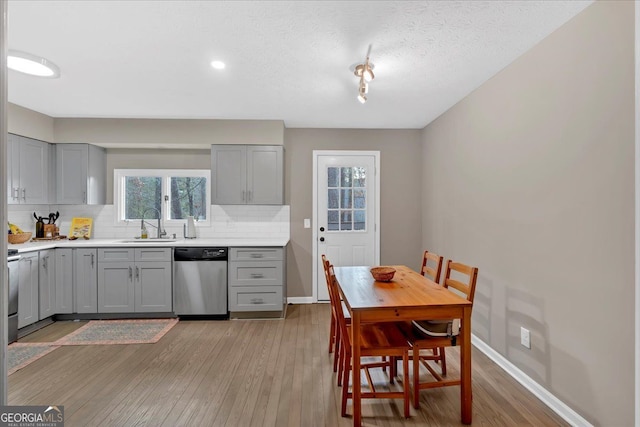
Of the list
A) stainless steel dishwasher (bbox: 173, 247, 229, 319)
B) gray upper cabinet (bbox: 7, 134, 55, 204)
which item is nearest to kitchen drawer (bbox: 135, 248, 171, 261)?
stainless steel dishwasher (bbox: 173, 247, 229, 319)

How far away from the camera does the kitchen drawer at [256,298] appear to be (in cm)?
365

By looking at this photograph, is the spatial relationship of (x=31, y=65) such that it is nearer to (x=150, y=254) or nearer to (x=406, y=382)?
(x=150, y=254)

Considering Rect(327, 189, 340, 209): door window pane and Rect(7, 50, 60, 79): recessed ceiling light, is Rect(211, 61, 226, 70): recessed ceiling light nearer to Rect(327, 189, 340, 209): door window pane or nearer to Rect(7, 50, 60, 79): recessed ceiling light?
Rect(7, 50, 60, 79): recessed ceiling light

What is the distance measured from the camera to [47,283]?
11.4ft

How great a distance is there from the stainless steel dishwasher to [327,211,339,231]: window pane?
1521 mm

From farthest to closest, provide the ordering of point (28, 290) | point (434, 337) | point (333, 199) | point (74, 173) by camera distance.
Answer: point (333, 199) → point (74, 173) → point (28, 290) → point (434, 337)

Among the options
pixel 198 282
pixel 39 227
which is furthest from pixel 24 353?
pixel 39 227

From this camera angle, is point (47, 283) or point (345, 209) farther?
point (345, 209)

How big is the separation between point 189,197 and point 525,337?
4081 millimetres

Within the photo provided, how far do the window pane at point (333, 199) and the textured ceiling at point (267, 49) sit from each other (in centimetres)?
125

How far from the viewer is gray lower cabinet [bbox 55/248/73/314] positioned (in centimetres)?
356

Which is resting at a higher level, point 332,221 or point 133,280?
point 332,221

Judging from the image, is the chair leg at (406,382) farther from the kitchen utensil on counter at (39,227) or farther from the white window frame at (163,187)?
the kitchen utensil on counter at (39,227)

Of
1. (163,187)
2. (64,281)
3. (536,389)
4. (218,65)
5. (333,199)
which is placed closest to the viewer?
(536,389)
